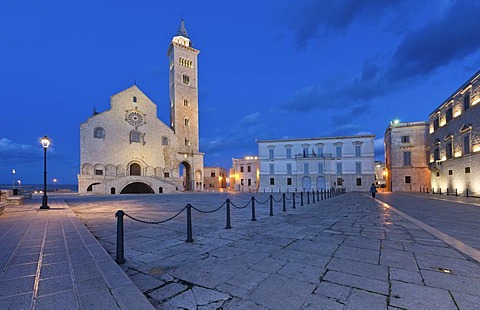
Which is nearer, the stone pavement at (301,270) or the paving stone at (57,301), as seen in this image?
the paving stone at (57,301)

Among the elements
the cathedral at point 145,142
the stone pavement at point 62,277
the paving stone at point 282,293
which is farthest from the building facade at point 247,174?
the paving stone at point 282,293

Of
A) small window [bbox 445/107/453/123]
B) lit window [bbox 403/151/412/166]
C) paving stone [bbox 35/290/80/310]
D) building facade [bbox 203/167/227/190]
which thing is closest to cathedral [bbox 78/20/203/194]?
building facade [bbox 203/167/227/190]

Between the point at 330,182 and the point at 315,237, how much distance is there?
109 ft

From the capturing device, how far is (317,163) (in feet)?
120

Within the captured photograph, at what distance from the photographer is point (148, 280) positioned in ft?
9.95

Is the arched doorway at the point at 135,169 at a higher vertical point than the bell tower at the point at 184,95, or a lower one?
lower

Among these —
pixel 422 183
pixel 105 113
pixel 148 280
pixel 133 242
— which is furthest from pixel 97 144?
pixel 422 183

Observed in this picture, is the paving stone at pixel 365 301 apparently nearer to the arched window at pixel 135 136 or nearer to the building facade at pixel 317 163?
the building facade at pixel 317 163

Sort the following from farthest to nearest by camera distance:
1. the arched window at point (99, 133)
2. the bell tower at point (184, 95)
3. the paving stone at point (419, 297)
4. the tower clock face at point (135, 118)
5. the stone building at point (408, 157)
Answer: the bell tower at point (184, 95), the tower clock face at point (135, 118), the stone building at point (408, 157), the arched window at point (99, 133), the paving stone at point (419, 297)

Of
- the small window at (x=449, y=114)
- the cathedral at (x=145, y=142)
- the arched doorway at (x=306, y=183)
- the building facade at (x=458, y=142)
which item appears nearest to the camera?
the building facade at (x=458, y=142)

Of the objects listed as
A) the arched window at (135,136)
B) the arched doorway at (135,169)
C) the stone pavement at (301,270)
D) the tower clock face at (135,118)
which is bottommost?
the stone pavement at (301,270)

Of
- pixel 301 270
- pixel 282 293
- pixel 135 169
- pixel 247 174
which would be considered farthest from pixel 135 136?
pixel 282 293

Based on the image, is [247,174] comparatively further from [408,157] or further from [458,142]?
[458,142]

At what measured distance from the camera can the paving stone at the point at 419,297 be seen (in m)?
2.30
